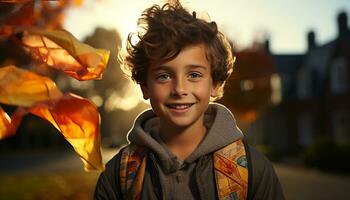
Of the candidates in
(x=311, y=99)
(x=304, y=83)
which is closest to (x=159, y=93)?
(x=311, y=99)

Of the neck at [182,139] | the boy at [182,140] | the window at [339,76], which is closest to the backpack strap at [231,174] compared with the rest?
the boy at [182,140]

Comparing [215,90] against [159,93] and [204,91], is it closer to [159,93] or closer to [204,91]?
[204,91]

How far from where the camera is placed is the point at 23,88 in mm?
1285

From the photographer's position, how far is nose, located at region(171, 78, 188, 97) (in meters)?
1.96

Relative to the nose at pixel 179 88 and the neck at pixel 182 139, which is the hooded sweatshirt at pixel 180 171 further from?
the nose at pixel 179 88

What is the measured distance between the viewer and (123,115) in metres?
92.1

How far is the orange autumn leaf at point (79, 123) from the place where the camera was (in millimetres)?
1358

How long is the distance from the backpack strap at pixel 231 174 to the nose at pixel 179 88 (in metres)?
0.29

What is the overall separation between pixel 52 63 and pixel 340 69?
977 inches

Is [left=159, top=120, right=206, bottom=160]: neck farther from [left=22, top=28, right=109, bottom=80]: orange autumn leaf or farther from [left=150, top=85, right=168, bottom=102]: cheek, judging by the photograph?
[left=22, top=28, right=109, bottom=80]: orange autumn leaf

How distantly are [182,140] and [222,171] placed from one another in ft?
0.89

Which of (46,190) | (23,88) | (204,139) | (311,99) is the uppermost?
(23,88)

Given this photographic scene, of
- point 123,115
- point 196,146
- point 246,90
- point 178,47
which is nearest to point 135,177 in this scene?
point 196,146

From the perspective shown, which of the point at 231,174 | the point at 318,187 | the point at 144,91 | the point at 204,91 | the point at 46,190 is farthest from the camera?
the point at 318,187
